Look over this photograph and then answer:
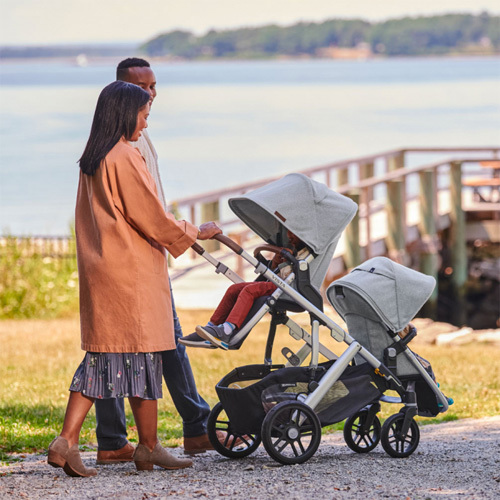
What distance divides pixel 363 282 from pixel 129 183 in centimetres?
137

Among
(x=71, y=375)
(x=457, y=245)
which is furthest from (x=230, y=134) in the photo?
(x=71, y=375)

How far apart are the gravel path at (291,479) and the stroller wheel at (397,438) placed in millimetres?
50

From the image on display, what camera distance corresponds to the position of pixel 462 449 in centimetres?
618

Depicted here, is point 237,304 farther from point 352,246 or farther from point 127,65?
point 352,246

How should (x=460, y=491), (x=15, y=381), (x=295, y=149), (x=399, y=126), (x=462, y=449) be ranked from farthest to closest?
(x=399, y=126)
(x=295, y=149)
(x=15, y=381)
(x=462, y=449)
(x=460, y=491)

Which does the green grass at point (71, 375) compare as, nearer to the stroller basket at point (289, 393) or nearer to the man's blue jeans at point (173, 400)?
the man's blue jeans at point (173, 400)

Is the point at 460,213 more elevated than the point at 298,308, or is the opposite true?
the point at 298,308

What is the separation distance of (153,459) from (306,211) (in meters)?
1.42

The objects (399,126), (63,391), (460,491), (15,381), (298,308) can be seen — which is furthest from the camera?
(399,126)

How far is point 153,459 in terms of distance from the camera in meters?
5.47

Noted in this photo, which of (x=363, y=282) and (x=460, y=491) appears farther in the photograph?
(x=363, y=282)

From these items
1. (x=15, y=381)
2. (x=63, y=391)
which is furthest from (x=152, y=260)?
(x=15, y=381)

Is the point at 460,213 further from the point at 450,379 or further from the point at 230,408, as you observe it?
the point at 230,408

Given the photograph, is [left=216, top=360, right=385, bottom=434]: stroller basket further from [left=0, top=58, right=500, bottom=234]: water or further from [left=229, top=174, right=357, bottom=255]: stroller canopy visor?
[left=0, top=58, right=500, bottom=234]: water
